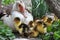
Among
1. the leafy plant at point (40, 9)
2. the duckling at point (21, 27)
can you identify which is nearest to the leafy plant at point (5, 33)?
the duckling at point (21, 27)

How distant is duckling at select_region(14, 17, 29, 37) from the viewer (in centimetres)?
373

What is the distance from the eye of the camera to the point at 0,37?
11.2 ft

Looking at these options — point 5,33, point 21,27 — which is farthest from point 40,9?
point 5,33

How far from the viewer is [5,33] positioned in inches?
138

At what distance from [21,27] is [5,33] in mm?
332

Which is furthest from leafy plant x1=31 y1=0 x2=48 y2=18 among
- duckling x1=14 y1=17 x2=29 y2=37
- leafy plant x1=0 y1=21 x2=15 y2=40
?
leafy plant x1=0 y1=21 x2=15 y2=40

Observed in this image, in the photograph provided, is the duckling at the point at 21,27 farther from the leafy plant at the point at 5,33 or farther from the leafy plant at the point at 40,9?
the leafy plant at the point at 40,9

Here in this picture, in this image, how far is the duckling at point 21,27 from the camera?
147 inches

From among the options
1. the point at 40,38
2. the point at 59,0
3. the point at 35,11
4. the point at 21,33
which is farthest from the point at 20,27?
the point at 59,0

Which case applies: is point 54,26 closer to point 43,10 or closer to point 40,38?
point 40,38

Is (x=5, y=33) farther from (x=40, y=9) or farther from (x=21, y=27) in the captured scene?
(x=40, y=9)

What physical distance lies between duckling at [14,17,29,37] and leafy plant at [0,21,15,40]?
172 millimetres

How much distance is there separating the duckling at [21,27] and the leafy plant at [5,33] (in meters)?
0.17

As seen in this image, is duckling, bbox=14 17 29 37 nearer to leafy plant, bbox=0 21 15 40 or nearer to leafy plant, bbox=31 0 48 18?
leafy plant, bbox=0 21 15 40
